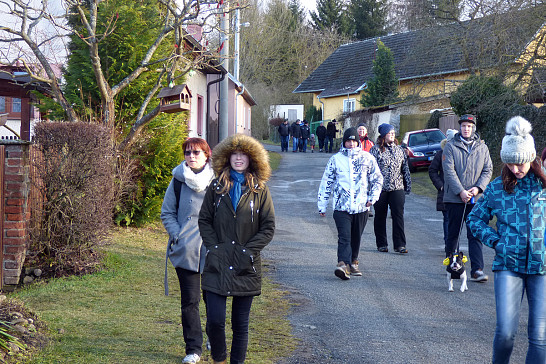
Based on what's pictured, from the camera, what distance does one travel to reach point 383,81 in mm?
37938

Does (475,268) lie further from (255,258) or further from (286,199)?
(286,199)

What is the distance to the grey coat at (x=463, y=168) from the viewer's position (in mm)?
8211

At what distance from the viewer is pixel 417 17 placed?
24.4 m

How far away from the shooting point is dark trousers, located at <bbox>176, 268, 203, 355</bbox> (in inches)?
197

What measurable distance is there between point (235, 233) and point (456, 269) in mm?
3770

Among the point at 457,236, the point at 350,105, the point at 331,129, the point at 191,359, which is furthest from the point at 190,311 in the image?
the point at 350,105

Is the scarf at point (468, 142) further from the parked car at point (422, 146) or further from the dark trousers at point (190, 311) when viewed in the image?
the parked car at point (422, 146)

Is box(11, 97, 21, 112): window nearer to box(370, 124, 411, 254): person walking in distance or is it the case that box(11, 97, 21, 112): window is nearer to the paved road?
the paved road

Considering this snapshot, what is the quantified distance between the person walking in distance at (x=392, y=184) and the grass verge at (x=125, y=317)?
280 cm

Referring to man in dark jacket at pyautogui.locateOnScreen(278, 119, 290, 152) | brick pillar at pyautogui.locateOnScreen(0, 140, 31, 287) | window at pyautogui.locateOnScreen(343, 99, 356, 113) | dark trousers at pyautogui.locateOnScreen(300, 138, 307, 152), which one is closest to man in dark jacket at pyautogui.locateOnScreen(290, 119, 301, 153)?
dark trousers at pyautogui.locateOnScreen(300, 138, 307, 152)

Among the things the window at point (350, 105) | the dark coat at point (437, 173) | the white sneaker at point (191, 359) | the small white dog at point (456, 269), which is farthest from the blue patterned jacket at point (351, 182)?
the window at point (350, 105)

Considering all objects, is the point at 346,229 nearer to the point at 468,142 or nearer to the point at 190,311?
the point at 468,142

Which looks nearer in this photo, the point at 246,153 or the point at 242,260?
the point at 242,260

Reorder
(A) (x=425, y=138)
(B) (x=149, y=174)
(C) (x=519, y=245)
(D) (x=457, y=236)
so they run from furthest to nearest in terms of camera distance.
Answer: (A) (x=425, y=138) < (B) (x=149, y=174) < (D) (x=457, y=236) < (C) (x=519, y=245)
